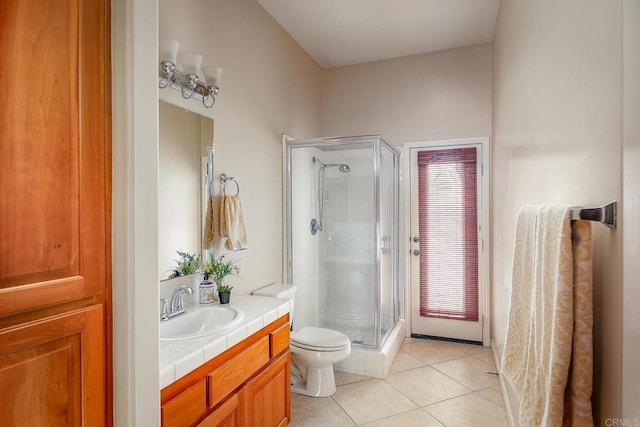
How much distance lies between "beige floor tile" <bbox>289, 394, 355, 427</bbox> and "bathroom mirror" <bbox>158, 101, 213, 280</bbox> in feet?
4.12

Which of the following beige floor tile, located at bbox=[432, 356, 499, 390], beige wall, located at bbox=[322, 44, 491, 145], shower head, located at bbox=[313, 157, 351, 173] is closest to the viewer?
beige floor tile, located at bbox=[432, 356, 499, 390]

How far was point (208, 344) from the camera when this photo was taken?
1.47 meters

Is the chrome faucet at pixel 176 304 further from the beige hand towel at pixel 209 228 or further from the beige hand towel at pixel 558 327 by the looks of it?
the beige hand towel at pixel 558 327

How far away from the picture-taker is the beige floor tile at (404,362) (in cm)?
310

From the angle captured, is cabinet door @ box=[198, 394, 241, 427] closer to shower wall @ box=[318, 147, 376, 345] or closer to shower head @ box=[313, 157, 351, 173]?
shower wall @ box=[318, 147, 376, 345]

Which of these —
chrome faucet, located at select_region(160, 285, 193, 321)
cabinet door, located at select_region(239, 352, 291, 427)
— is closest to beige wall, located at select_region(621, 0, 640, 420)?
cabinet door, located at select_region(239, 352, 291, 427)

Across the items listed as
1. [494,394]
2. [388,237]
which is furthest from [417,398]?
[388,237]

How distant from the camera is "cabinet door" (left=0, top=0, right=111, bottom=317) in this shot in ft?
2.74

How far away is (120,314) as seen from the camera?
3.52 feet

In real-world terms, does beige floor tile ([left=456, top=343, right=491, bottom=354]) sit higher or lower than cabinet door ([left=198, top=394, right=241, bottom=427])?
lower

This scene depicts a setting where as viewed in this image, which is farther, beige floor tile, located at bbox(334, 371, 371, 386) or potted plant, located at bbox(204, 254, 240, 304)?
beige floor tile, located at bbox(334, 371, 371, 386)

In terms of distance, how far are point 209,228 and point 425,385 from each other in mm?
2001

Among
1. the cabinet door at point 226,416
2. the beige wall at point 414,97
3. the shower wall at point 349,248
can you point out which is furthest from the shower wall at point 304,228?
the cabinet door at point 226,416

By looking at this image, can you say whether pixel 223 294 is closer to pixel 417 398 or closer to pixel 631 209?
pixel 417 398
